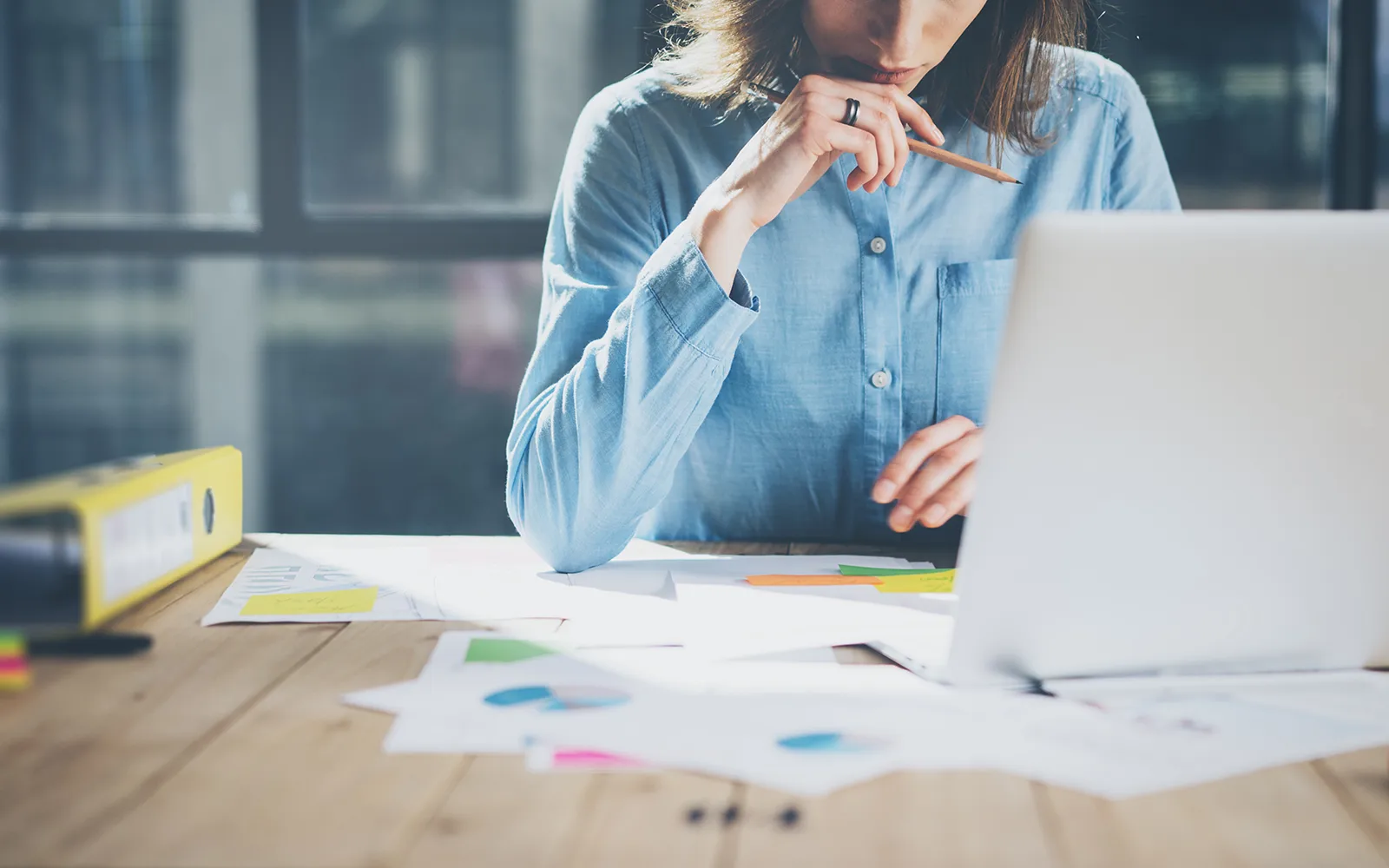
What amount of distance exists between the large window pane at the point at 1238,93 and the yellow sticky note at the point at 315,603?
255 centimetres

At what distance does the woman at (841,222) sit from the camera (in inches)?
54.4

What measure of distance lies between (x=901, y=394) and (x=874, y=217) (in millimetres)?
223

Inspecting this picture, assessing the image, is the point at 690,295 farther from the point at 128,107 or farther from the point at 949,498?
the point at 128,107

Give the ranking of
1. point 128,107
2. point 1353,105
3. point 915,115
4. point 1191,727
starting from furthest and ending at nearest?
point 128,107 → point 1353,105 → point 915,115 → point 1191,727

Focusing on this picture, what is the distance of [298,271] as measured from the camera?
379cm

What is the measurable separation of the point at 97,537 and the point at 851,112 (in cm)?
78

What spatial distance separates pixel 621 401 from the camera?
3.73 feet

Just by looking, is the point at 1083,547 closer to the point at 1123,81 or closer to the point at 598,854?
the point at 598,854

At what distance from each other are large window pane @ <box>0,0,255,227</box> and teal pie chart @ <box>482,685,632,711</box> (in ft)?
10.5

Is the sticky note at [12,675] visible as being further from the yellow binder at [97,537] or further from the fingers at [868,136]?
the fingers at [868,136]

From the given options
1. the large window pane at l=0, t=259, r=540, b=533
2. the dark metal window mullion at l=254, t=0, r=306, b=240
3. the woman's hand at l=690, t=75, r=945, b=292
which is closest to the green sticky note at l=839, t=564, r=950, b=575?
the woman's hand at l=690, t=75, r=945, b=292

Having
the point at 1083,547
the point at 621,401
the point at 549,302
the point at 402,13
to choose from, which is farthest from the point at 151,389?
the point at 1083,547

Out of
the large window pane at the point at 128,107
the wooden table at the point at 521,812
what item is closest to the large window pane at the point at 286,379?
the large window pane at the point at 128,107

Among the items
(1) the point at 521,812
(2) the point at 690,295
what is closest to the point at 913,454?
(2) the point at 690,295
